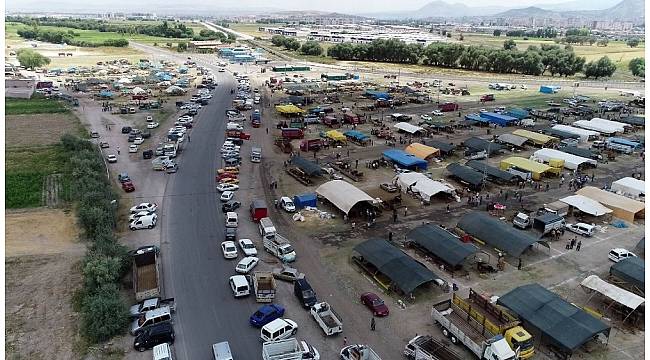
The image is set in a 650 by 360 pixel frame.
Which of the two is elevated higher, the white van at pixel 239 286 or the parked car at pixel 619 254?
the parked car at pixel 619 254

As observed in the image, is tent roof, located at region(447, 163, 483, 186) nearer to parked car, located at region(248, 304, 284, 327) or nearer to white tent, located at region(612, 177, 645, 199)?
white tent, located at region(612, 177, 645, 199)

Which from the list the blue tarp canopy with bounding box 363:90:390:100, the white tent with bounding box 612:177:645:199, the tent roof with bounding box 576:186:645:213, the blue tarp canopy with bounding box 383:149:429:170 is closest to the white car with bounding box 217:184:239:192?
the blue tarp canopy with bounding box 383:149:429:170

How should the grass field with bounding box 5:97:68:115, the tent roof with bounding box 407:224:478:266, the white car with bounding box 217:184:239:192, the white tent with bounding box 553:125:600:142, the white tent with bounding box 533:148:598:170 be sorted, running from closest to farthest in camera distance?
the tent roof with bounding box 407:224:478:266, the white car with bounding box 217:184:239:192, the white tent with bounding box 533:148:598:170, the white tent with bounding box 553:125:600:142, the grass field with bounding box 5:97:68:115

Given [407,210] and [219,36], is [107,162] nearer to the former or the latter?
[407,210]

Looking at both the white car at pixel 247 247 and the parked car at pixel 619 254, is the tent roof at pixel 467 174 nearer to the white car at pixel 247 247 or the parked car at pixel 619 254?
the parked car at pixel 619 254

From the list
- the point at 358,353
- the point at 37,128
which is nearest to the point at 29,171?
the point at 37,128

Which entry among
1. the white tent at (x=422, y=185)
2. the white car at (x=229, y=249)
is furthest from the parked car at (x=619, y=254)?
the white car at (x=229, y=249)
